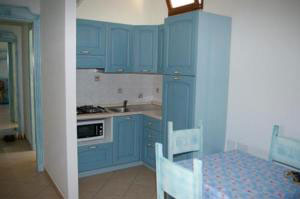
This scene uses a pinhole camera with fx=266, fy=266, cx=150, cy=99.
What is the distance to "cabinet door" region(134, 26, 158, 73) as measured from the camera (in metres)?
3.71

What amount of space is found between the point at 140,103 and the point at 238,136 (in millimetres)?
1929

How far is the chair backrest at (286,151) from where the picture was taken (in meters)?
2.08

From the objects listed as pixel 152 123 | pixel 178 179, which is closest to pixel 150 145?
pixel 152 123

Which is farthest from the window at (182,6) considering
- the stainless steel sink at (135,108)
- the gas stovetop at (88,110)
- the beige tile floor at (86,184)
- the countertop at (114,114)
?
the beige tile floor at (86,184)

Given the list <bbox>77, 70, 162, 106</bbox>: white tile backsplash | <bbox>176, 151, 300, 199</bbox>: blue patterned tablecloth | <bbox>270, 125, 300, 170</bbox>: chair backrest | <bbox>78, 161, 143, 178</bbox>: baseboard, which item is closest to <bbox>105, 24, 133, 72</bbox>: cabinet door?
<bbox>77, 70, 162, 106</bbox>: white tile backsplash

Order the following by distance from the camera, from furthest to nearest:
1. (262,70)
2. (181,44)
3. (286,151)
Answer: (181,44), (262,70), (286,151)

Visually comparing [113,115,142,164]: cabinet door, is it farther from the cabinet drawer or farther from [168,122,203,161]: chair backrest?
[168,122,203,161]: chair backrest

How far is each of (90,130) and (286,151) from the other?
235cm

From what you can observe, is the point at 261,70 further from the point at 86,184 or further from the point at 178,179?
the point at 86,184

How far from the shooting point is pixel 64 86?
2621mm

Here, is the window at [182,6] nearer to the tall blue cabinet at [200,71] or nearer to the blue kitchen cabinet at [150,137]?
the tall blue cabinet at [200,71]

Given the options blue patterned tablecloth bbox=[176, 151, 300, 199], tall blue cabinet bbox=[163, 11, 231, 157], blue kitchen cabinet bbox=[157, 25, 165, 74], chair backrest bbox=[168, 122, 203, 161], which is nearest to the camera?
blue patterned tablecloth bbox=[176, 151, 300, 199]

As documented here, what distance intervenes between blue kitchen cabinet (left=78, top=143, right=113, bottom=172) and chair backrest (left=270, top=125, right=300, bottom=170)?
2.16 meters

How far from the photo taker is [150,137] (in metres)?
3.76
